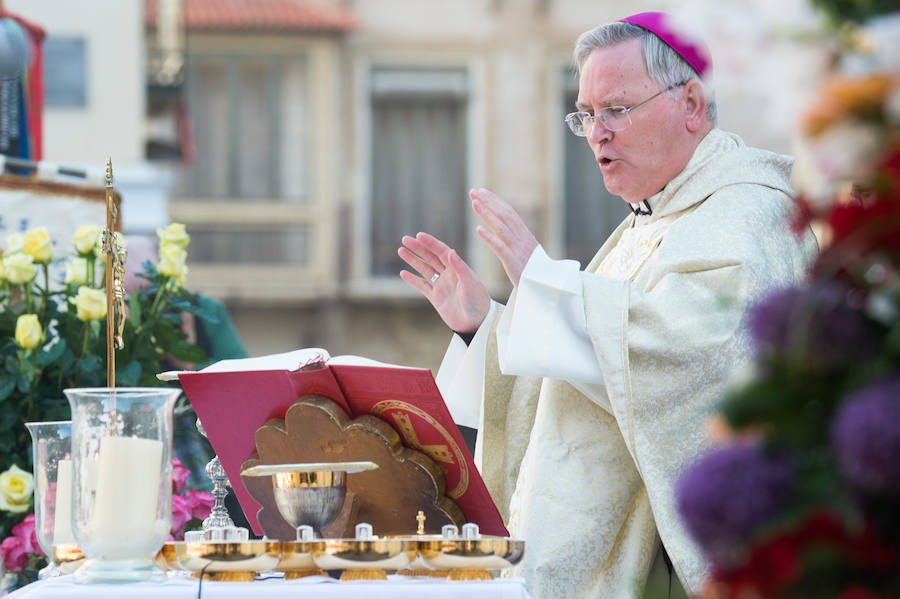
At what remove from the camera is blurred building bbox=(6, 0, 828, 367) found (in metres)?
14.8

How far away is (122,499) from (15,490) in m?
1.39

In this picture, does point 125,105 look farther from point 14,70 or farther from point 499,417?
point 499,417

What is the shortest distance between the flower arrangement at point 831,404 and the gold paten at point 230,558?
114cm

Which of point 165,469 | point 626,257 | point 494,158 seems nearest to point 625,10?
point 494,158

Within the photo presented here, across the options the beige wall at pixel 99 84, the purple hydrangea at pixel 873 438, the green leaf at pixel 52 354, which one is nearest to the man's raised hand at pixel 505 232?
the green leaf at pixel 52 354

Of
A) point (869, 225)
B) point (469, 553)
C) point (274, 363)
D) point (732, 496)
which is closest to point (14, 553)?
point (274, 363)

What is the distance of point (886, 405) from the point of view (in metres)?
1.09

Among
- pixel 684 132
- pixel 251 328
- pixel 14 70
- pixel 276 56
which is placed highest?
pixel 276 56

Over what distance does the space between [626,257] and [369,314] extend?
1174cm

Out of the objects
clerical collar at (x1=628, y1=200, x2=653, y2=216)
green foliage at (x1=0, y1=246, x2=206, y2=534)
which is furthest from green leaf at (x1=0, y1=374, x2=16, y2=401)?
clerical collar at (x1=628, y1=200, x2=653, y2=216)

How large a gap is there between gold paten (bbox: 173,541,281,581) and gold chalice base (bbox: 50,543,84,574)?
0.31 metres

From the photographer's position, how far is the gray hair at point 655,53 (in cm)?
318

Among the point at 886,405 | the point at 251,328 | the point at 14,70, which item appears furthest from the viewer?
the point at 251,328

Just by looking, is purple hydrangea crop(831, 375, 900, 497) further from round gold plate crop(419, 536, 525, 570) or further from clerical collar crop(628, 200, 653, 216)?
clerical collar crop(628, 200, 653, 216)
